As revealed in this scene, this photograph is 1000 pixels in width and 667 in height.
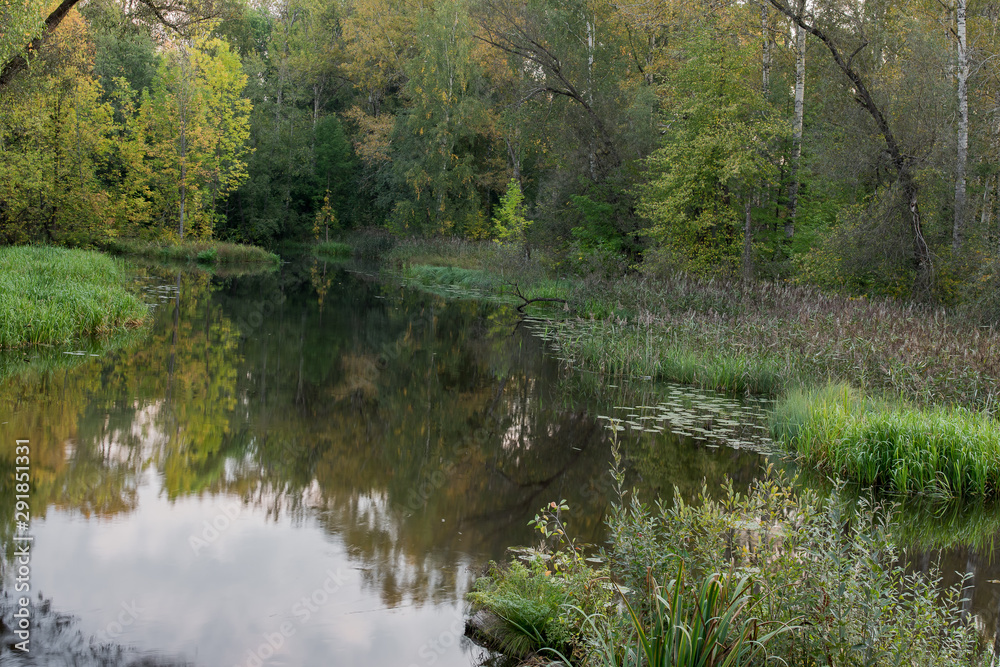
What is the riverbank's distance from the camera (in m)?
7.44

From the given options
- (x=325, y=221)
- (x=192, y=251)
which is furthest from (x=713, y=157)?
(x=325, y=221)

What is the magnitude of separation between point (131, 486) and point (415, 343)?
31.8 ft

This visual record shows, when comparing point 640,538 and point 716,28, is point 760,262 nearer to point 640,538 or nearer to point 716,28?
point 716,28

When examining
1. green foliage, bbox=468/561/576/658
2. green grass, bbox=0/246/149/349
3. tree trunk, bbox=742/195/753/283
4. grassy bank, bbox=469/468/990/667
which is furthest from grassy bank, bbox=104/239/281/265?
grassy bank, bbox=469/468/990/667

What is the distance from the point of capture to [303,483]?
286 inches

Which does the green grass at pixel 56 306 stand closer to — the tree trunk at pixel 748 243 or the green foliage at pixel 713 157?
the green foliage at pixel 713 157

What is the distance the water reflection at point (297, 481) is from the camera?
4836 millimetres

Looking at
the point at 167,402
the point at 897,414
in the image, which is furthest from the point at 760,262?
the point at 167,402

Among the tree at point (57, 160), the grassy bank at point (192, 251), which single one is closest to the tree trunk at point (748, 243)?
the tree at point (57, 160)

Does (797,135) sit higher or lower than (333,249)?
higher
